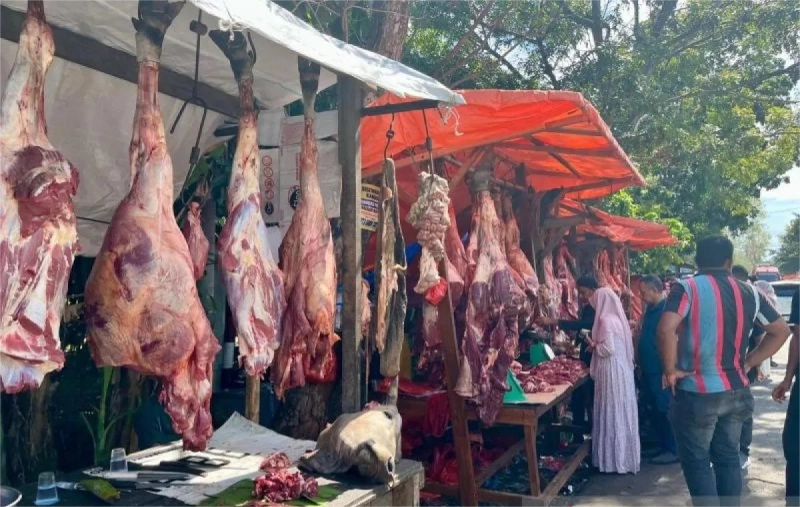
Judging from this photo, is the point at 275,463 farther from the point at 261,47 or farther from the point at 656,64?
the point at 656,64

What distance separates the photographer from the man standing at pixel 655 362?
7.37m

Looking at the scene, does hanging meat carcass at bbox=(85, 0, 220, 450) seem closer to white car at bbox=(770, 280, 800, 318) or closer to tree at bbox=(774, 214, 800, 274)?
white car at bbox=(770, 280, 800, 318)

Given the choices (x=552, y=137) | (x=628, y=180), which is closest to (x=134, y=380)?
(x=552, y=137)

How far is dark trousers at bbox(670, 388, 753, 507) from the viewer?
471 cm

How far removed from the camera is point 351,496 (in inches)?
110

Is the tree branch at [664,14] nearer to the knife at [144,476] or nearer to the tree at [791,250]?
the knife at [144,476]

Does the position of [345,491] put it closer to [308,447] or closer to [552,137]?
[308,447]

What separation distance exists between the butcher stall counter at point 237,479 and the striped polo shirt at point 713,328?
252cm

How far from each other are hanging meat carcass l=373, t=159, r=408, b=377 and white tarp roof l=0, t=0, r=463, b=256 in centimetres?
76

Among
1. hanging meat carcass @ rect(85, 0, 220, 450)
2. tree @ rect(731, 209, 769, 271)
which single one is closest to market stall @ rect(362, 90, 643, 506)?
hanging meat carcass @ rect(85, 0, 220, 450)

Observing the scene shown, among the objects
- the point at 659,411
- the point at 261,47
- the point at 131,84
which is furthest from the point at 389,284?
the point at 659,411

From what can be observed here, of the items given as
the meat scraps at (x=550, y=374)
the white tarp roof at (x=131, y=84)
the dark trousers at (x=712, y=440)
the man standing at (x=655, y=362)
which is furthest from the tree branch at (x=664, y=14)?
the white tarp roof at (x=131, y=84)

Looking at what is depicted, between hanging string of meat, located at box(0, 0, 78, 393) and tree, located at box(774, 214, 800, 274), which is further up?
tree, located at box(774, 214, 800, 274)

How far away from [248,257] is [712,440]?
3893 millimetres
